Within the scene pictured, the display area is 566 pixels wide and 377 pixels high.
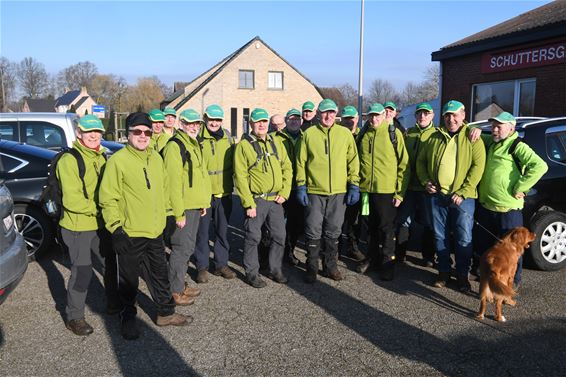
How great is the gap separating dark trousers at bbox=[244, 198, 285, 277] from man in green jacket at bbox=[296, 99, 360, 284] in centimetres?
31

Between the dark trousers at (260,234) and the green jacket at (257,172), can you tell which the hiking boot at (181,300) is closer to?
the dark trousers at (260,234)

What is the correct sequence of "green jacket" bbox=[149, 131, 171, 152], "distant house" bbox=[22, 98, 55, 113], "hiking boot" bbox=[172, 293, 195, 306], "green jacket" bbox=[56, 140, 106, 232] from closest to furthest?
"green jacket" bbox=[56, 140, 106, 232], "hiking boot" bbox=[172, 293, 195, 306], "green jacket" bbox=[149, 131, 171, 152], "distant house" bbox=[22, 98, 55, 113]

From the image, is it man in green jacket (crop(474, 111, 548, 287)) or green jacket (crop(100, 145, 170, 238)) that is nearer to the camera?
green jacket (crop(100, 145, 170, 238))

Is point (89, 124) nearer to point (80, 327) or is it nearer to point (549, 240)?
point (80, 327)

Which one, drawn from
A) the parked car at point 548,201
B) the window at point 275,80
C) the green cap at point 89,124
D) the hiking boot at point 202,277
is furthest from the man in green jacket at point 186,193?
the window at point 275,80

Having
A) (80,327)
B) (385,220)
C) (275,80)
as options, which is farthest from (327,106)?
(275,80)

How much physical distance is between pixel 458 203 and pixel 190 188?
277 cm

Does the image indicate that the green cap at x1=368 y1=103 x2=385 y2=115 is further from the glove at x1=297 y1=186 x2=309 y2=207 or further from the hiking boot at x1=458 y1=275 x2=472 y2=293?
the hiking boot at x1=458 y1=275 x2=472 y2=293

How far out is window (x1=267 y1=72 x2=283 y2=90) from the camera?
4228cm

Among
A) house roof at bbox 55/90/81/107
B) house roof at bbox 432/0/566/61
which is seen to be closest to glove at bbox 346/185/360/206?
house roof at bbox 432/0/566/61

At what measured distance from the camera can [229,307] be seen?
4.78m

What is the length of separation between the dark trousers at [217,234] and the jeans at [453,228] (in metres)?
2.37

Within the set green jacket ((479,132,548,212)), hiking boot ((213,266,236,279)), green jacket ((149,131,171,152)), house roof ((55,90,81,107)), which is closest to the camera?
green jacket ((479,132,548,212))

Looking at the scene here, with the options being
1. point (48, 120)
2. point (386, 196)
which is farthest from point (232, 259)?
point (48, 120)
